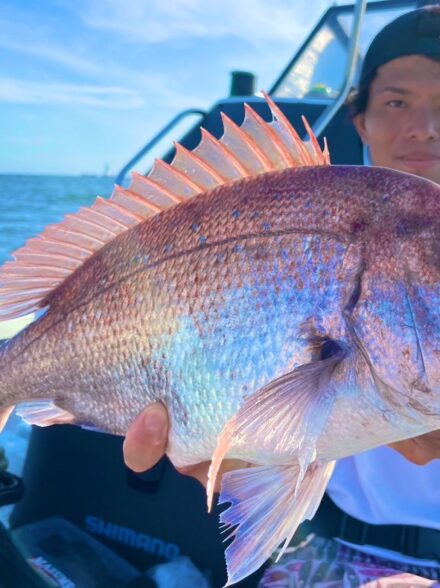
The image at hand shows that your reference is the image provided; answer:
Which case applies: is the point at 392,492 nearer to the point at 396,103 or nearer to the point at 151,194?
the point at 151,194

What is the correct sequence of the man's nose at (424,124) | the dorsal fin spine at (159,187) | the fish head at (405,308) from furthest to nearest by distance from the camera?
the man's nose at (424,124)
the dorsal fin spine at (159,187)
the fish head at (405,308)

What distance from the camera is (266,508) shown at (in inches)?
44.9

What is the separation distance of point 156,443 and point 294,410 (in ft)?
1.38

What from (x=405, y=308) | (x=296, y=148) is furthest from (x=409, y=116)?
(x=405, y=308)

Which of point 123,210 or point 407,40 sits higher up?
point 407,40

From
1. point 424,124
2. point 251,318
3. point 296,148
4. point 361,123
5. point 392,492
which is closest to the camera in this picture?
point 251,318

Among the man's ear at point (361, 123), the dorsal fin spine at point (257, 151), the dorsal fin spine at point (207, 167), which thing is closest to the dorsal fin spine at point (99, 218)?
the dorsal fin spine at point (207, 167)

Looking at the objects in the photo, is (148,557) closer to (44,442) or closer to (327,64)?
(44,442)

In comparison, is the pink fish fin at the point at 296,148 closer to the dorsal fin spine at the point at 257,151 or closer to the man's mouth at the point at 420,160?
the dorsal fin spine at the point at 257,151

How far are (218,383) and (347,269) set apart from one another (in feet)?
1.07

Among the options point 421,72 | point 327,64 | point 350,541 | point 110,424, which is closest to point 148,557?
point 350,541

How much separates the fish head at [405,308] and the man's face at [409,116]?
37.0 inches

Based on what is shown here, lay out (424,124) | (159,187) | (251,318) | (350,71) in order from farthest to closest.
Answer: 1. (350,71)
2. (424,124)
3. (159,187)
4. (251,318)

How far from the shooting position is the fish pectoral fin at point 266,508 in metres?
1.11
